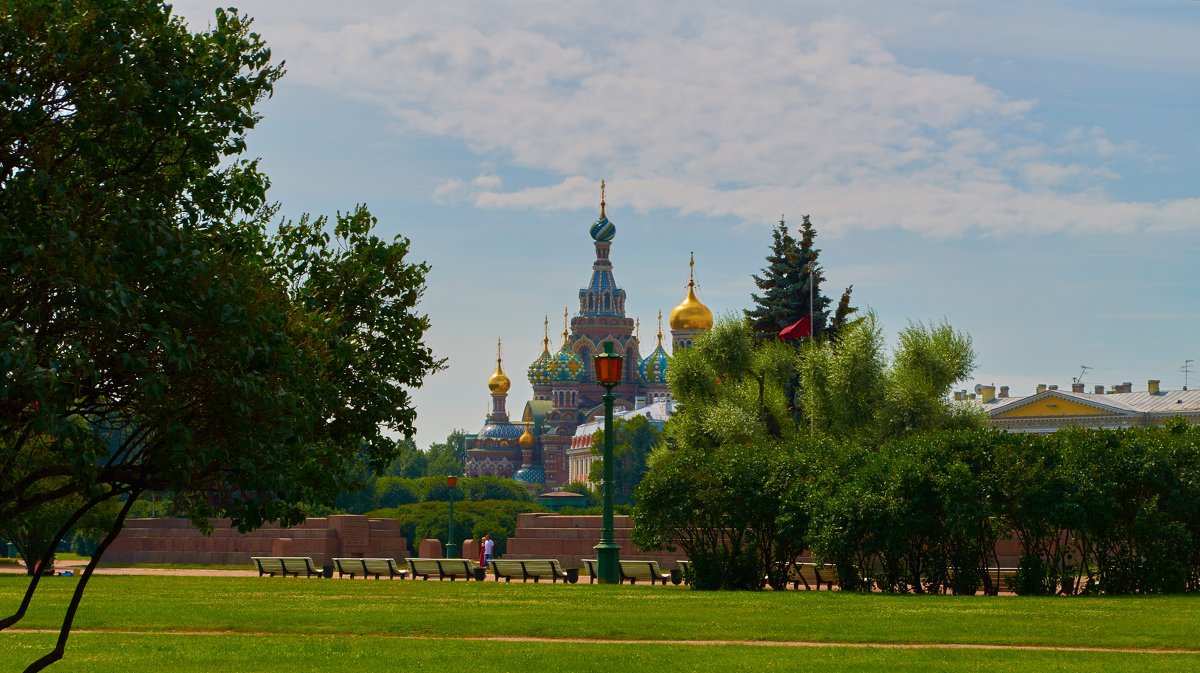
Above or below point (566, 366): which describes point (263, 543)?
below

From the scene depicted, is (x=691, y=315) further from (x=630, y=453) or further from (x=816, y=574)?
(x=816, y=574)

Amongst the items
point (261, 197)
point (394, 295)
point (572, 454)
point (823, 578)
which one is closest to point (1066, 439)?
point (823, 578)

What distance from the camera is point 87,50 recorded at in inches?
293

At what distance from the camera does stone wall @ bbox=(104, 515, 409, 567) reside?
38438 millimetres

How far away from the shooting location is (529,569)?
92.4 feet

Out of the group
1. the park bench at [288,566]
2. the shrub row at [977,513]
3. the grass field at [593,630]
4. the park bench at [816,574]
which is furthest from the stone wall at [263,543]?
the park bench at [816,574]

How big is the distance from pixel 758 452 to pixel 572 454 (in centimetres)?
12577

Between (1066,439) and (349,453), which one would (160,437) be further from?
(1066,439)

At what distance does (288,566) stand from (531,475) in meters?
127

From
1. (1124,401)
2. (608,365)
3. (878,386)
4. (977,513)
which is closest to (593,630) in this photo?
(977,513)

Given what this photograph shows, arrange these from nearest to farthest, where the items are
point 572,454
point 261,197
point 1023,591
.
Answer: point 261,197
point 1023,591
point 572,454

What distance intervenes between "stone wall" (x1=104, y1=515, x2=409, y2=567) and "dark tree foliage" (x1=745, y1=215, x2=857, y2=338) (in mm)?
15457

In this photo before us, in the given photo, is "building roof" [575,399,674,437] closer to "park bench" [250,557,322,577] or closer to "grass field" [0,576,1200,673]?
"park bench" [250,557,322,577]

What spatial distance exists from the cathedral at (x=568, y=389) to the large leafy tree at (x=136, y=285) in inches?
5188
